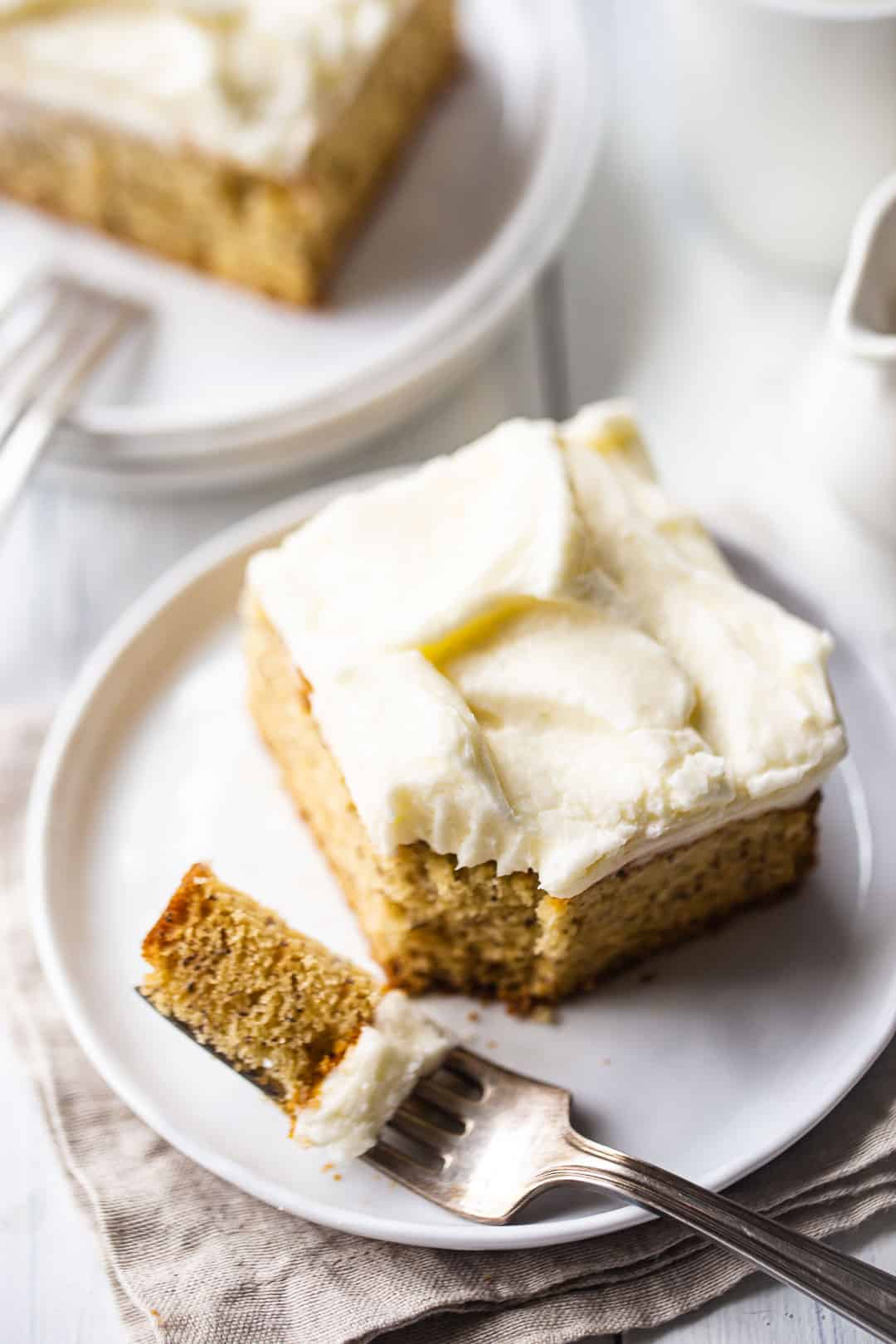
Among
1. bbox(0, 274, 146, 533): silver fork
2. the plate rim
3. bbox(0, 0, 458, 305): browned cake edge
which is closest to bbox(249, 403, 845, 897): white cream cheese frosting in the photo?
the plate rim

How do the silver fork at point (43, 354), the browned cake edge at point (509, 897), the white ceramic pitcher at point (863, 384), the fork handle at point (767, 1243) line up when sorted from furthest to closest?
the silver fork at point (43, 354) < the white ceramic pitcher at point (863, 384) < the browned cake edge at point (509, 897) < the fork handle at point (767, 1243)

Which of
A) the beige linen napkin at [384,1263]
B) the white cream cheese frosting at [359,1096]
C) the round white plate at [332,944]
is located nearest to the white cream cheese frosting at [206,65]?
the round white plate at [332,944]

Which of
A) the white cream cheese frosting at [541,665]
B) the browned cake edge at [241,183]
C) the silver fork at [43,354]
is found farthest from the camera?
the browned cake edge at [241,183]

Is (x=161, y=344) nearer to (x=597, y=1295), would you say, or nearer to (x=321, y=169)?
(x=321, y=169)

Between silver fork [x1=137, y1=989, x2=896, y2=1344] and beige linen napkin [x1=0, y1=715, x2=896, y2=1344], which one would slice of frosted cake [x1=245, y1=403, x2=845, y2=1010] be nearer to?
silver fork [x1=137, y1=989, x2=896, y2=1344]

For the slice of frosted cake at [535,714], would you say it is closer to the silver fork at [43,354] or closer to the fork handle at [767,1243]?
the fork handle at [767,1243]

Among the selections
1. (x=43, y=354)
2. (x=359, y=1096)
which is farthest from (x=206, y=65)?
(x=359, y=1096)

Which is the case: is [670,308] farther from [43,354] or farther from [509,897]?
[509,897]
